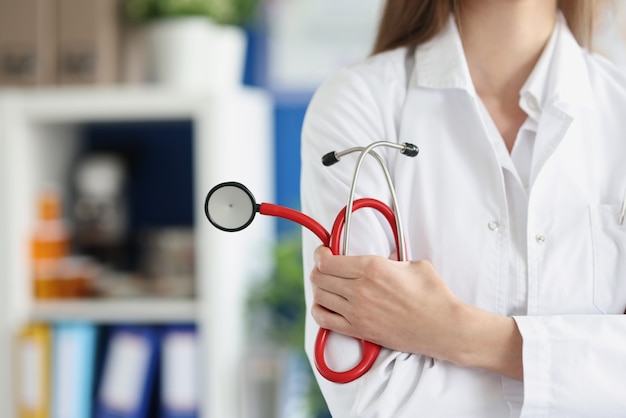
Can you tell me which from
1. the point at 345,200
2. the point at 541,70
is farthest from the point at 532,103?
the point at 345,200

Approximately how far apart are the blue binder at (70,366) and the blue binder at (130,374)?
0.06 metres

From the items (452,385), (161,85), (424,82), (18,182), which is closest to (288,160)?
(161,85)

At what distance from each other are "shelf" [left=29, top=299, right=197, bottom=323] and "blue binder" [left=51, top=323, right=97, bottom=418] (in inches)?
1.4

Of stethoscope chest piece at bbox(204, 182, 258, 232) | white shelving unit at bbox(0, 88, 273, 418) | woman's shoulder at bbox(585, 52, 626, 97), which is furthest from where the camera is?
white shelving unit at bbox(0, 88, 273, 418)

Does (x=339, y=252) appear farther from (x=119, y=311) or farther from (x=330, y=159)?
(x=119, y=311)

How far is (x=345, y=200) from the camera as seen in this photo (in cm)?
113

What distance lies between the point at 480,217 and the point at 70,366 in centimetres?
136

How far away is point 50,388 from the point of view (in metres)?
2.19

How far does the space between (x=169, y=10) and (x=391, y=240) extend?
1302 mm

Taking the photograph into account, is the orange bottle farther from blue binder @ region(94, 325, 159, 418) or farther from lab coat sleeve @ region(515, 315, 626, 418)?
lab coat sleeve @ region(515, 315, 626, 418)

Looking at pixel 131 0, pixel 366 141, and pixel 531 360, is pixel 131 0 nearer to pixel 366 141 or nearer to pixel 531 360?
pixel 366 141

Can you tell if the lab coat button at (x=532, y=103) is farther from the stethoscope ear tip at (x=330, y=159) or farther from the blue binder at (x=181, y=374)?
the blue binder at (x=181, y=374)

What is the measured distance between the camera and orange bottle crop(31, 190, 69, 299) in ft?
7.24

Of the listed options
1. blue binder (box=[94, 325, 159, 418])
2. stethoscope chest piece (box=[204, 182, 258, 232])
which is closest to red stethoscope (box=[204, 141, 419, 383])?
stethoscope chest piece (box=[204, 182, 258, 232])
